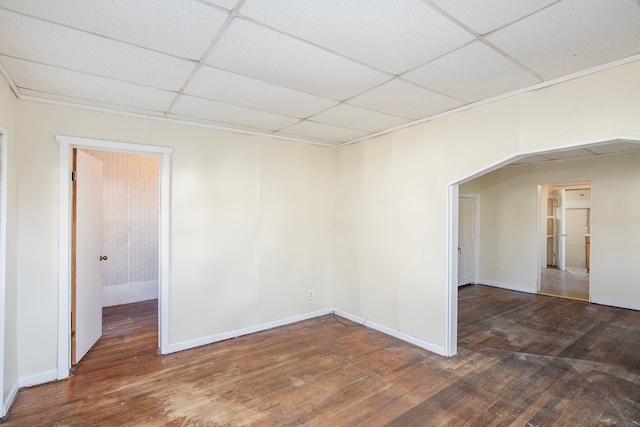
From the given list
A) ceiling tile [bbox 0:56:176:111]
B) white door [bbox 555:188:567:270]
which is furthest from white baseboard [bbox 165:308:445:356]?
white door [bbox 555:188:567:270]

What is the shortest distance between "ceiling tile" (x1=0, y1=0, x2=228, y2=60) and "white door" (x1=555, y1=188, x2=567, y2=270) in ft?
33.9

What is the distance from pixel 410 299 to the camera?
3775 millimetres

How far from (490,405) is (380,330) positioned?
169 cm

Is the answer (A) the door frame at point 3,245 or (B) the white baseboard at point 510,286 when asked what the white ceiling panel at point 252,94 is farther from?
(B) the white baseboard at point 510,286

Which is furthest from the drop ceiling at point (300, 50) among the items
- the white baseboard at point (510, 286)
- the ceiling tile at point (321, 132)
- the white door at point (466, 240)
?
the white baseboard at point (510, 286)

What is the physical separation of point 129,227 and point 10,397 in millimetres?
3285

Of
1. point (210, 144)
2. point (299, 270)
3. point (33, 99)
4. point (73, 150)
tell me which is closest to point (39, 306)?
point (73, 150)

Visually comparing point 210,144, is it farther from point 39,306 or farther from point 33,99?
point 39,306

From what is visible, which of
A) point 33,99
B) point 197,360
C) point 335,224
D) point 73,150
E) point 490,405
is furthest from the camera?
point 335,224

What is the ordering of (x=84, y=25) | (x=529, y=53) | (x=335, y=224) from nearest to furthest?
(x=84, y=25)
(x=529, y=53)
(x=335, y=224)

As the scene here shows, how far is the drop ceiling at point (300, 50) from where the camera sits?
5.32ft

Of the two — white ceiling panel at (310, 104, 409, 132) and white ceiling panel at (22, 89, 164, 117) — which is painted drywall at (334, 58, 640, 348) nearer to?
white ceiling panel at (310, 104, 409, 132)

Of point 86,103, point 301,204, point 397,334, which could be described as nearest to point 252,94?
point 86,103

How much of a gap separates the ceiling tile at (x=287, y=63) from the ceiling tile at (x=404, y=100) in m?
0.16
